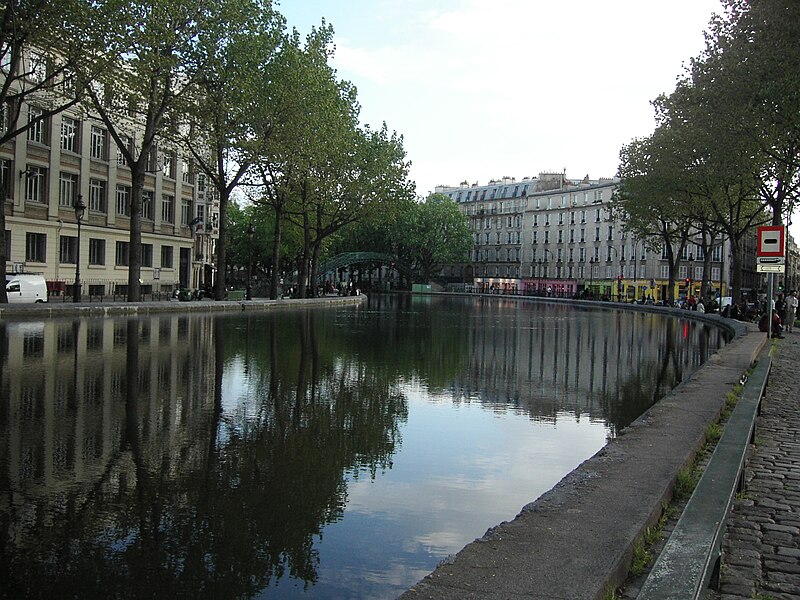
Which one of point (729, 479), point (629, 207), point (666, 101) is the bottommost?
point (729, 479)

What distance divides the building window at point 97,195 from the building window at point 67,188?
54.9 inches

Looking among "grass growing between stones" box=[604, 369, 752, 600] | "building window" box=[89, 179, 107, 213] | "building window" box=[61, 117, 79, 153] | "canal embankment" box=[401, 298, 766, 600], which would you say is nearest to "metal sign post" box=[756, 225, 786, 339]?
"grass growing between stones" box=[604, 369, 752, 600]

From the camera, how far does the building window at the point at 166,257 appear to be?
5538 cm

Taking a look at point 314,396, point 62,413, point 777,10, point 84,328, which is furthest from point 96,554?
point 777,10

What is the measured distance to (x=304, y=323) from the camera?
2981cm

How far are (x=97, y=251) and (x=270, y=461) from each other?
44.1 m

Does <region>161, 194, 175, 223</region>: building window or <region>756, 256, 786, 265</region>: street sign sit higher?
<region>161, 194, 175, 223</region>: building window

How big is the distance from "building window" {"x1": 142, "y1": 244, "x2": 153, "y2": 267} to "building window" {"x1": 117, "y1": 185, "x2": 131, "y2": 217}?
10.2 feet

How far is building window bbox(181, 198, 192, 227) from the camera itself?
189ft

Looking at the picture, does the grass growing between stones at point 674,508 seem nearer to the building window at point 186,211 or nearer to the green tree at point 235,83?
the green tree at point 235,83

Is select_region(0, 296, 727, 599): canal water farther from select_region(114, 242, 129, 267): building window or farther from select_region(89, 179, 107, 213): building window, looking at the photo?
select_region(114, 242, 129, 267): building window

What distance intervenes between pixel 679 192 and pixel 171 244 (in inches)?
1284

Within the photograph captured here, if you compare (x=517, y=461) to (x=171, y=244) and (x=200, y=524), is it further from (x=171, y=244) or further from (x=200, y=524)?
(x=171, y=244)

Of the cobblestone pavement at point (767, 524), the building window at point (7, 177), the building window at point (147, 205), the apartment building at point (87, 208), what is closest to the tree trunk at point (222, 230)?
the apartment building at point (87, 208)
